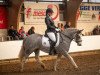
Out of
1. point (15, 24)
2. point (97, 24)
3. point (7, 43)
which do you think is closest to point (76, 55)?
point (7, 43)

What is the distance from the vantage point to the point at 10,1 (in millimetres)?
24734

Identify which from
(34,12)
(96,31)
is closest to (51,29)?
(34,12)

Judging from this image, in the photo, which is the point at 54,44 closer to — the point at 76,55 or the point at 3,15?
the point at 76,55

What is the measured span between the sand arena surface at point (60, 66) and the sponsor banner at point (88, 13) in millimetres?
7622

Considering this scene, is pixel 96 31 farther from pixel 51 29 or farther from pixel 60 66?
pixel 51 29

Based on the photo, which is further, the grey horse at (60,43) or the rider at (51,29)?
the grey horse at (60,43)

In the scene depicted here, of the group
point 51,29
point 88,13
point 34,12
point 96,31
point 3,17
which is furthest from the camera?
point 88,13

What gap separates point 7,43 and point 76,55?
15.1 feet

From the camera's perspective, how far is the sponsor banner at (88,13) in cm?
2888

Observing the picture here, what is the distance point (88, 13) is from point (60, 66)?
1554 cm

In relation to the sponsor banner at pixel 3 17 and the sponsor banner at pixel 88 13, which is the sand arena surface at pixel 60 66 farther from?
the sponsor banner at pixel 88 13

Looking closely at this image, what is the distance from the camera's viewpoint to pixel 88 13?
29266 mm

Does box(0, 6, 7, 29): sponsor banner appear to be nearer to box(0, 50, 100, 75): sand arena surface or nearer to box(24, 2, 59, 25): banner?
box(24, 2, 59, 25): banner

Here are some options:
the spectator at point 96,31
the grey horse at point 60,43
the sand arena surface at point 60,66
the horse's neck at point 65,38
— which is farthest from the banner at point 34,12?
the horse's neck at point 65,38
